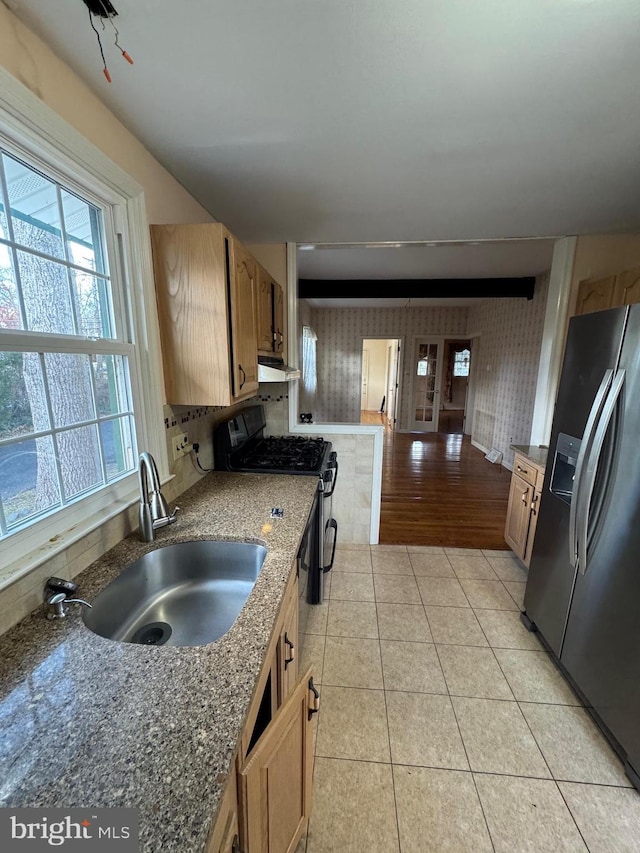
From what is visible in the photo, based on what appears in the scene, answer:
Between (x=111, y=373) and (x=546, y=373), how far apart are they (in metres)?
2.96

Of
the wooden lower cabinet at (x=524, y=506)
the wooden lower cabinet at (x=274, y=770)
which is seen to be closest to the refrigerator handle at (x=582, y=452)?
the wooden lower cabinet at (x=524, y=506)

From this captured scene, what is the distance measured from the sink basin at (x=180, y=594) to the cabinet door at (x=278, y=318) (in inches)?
61.2

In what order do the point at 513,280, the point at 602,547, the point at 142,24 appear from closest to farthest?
the point at 142,24 < the point at 602,547 < the point at 513,280

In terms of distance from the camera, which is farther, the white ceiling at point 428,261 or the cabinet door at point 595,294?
the white ceiling at point 428,261

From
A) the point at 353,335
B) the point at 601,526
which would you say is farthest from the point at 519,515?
the point at 353,335

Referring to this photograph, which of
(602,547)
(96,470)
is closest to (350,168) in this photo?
(96,470)

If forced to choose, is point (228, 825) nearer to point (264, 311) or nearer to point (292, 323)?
point (264, 311)

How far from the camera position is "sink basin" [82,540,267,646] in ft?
3.65

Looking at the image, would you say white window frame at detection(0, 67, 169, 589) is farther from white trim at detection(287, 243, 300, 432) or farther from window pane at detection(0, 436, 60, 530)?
white trim at detection(287, 243, 300, 432)

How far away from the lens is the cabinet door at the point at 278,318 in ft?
7.99

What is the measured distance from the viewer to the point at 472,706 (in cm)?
154

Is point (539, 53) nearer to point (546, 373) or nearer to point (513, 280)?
point (546, 373)

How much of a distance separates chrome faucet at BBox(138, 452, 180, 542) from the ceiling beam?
11.7 feet
